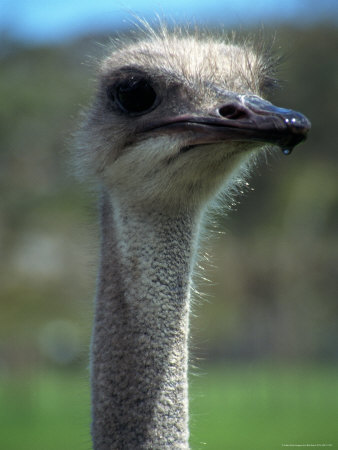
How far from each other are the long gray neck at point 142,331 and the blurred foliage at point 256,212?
18731 millimetres

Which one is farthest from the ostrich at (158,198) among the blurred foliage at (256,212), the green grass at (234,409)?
the blurred foliage at (256,212)

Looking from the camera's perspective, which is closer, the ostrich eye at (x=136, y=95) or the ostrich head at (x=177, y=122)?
the ostrich head at (x=177, y=122)

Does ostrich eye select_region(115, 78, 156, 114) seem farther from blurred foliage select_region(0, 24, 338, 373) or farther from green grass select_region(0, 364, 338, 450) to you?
blurred foliage select_region(0, 24, 338, 373)

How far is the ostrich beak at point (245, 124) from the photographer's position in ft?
8.24

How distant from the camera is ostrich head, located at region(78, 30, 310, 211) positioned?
2.70 m

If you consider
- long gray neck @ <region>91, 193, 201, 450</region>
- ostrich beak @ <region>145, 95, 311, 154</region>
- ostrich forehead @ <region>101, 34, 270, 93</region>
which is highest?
ostrich forehead @ <region>101, 34, 270, 93</region>

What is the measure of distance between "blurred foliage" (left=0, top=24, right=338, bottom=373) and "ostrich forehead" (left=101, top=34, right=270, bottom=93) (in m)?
18.4

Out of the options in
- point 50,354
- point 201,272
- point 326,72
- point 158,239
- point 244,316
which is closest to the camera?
point 158,239

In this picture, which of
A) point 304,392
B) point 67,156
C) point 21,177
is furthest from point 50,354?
point 67,156

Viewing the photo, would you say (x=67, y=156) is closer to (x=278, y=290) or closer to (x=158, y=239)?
(x=158, y=239)

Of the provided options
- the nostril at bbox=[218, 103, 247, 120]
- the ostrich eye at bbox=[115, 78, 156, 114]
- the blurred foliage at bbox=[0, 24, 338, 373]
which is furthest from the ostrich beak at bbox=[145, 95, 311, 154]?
the blurred foliage at bbox=[0, 24, 338, 373]

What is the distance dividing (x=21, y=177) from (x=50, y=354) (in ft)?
16.6

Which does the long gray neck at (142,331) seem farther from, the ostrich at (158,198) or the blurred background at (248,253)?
the blurred background at (248,253)

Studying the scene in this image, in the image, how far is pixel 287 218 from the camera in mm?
28094
